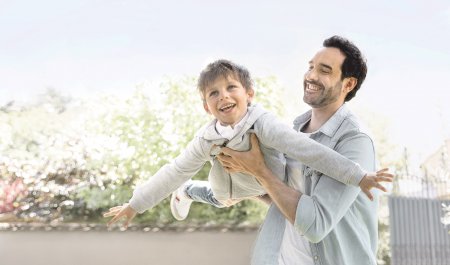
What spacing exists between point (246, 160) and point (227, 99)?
0.16 metres

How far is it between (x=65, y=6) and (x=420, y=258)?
4392 mm

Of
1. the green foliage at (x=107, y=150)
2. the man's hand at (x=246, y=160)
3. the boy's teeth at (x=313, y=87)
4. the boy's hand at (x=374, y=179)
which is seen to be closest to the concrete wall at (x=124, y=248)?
the green foliage at (x=107, y=150)

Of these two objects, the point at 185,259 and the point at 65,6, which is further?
the point at 65,6

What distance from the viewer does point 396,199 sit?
523 cm

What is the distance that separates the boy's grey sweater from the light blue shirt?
0.06m

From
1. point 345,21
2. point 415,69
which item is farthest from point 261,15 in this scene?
point 415,69

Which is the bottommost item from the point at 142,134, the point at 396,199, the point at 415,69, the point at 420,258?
the point at 420,258

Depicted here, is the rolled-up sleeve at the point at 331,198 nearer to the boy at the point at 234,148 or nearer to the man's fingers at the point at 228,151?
the boy at the point at 234,148

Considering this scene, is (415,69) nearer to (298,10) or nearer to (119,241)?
(298,10)

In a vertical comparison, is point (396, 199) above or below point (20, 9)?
below

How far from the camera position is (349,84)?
1.62 m

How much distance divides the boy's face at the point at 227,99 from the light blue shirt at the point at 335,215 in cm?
20

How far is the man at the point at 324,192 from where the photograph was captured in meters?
1.38

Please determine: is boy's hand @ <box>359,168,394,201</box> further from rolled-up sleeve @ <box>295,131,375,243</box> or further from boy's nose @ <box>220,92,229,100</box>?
boy's nose @ <box>220,92,229,100</box>
